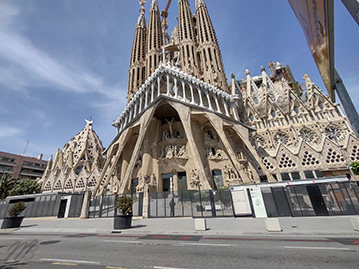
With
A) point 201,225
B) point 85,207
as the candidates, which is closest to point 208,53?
point 85,207

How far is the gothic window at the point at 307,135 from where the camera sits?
2780cm

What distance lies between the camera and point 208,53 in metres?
36.5

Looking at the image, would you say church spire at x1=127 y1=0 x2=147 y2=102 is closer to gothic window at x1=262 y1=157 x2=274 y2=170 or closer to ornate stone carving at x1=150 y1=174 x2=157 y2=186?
ornate stone carving at x1=150 y1=174 x2=157 y2=186

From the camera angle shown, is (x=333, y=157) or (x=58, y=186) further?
(x=58, y=186)

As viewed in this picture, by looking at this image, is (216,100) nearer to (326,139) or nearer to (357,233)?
(326,139)

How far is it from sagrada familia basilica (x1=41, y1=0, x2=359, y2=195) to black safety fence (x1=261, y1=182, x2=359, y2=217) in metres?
9.91

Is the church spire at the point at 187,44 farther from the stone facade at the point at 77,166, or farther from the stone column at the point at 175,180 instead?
the stone facade at the point at 77,166

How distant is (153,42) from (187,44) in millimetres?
10368

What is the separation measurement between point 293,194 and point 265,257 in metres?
9.30

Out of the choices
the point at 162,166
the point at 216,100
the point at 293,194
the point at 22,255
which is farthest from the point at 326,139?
the point at 22,255

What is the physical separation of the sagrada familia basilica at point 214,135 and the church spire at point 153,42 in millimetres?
7940

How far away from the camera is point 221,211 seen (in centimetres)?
1244

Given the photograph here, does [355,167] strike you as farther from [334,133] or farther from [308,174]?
[334,133]

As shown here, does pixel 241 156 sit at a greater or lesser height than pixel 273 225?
greater
